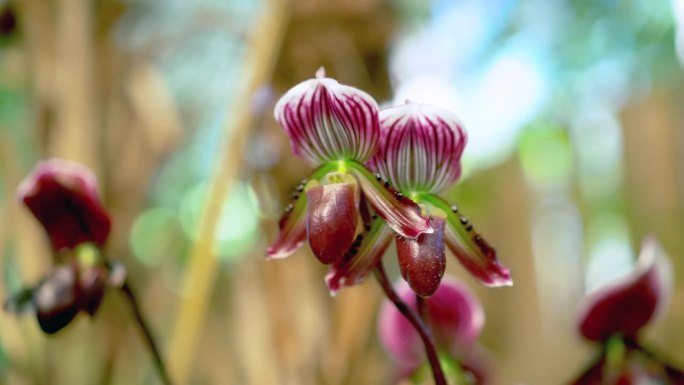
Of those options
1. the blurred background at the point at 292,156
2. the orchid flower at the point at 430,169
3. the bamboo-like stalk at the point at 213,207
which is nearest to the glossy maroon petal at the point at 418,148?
the orchid flower at the point at 430,169

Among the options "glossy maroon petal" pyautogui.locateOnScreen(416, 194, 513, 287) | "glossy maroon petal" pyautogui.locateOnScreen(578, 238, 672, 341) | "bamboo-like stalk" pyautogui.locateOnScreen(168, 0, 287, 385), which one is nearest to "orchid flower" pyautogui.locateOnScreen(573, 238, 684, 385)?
"glossy maroon petal" pyautogui.locateOnScreen(578, 238, 672, 341)

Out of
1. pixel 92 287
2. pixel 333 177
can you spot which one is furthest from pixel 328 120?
pixel 92 287

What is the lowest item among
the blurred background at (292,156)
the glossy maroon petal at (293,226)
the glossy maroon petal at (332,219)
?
the blurred background at (292,156)

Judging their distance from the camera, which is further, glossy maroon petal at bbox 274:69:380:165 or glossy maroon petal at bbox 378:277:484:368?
glossy maroon petal at bbox 378:277:484:368

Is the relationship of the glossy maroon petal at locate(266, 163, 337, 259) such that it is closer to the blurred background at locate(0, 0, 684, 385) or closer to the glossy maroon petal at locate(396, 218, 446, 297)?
the glossy maroon petal at locate(396, 218, 446, 297)

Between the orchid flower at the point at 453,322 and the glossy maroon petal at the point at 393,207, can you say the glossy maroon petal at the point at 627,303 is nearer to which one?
the orchid flower at the point at 453,322

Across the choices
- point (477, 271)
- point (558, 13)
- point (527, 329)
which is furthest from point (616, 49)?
point (477, 271)
